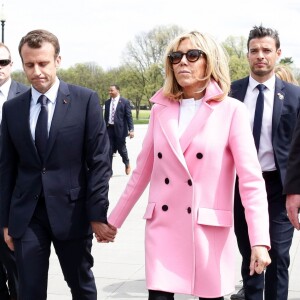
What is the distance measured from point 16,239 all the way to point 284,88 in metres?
2.13

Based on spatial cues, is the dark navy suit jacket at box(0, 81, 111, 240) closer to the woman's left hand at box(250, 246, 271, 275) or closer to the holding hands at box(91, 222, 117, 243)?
the holding hands at box(91, 222, 117, 243)

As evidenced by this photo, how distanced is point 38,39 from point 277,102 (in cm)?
176

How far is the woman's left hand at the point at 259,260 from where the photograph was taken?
3.02 meters

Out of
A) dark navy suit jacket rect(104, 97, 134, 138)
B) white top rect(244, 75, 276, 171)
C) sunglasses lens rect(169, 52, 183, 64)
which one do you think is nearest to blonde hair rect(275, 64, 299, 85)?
white top rect(244, 75, 276, 171)

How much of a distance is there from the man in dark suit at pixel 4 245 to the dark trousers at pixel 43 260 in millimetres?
833

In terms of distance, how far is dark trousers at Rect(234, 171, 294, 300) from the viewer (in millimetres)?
4352

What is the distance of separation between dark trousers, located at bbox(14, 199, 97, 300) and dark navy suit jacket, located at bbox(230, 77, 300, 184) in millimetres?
1406

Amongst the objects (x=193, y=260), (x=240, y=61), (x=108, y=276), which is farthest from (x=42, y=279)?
(x=240, y=61)

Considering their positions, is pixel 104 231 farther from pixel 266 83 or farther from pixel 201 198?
pixel 266 83

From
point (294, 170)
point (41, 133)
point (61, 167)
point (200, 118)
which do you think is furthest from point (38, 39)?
point (294, 170)

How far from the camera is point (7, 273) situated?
4.65 meters

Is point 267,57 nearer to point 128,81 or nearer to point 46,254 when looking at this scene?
point 46,254

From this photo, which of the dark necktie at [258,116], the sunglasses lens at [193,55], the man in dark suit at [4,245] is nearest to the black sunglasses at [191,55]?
the sunglasses lens at [193,55]

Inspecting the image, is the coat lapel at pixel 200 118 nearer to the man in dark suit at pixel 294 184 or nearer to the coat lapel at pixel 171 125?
the coat lapel at pixel 171 125
